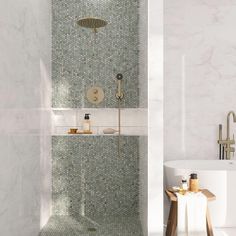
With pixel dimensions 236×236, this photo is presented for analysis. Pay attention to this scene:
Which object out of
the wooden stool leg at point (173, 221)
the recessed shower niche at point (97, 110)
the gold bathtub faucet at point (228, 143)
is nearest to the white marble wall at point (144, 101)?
the wooden stool leg at point (173, 221)

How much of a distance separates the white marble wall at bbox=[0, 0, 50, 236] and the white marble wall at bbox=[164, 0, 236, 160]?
5.06ft

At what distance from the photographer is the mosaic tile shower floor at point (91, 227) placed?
312 centimetres

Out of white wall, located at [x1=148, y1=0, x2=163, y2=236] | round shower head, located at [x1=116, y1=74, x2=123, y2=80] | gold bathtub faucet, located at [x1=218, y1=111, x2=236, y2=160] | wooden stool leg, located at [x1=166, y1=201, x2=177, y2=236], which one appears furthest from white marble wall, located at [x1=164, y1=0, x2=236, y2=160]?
white wall, located at [x1=148, y1=0, x2=163, y2=236]

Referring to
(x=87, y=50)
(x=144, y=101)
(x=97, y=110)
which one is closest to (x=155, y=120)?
(x=144, y=101)

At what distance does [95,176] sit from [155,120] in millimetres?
1455

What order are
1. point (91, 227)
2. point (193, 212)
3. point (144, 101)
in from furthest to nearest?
point (91, 227) < point (144, 101) < point (193, 212)

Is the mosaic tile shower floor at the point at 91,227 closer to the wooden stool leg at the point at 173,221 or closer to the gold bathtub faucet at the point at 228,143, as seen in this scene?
the wooden stool leg at the point at 173,221

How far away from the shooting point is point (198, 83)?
3.83 metres

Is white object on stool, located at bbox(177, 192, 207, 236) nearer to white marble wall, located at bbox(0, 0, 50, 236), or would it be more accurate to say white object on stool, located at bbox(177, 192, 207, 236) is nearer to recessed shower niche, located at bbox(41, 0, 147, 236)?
recessed shower niche, located at bbox(41, 0, 147, 236)

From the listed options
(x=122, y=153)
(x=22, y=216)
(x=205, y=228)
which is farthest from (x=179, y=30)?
(x=22, y=216)

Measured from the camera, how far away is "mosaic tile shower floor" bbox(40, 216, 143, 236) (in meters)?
3.12

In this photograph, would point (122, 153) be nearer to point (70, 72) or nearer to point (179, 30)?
point (70, 72)

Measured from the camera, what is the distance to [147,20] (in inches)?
102

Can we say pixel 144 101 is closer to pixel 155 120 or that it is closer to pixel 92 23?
pixel 155 120
